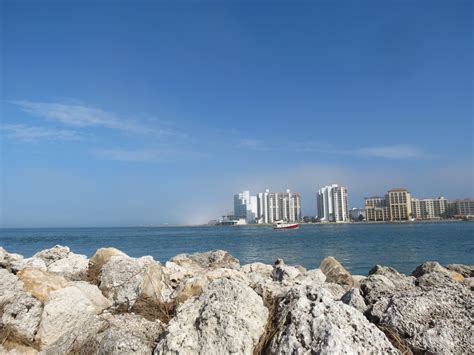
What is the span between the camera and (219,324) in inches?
164

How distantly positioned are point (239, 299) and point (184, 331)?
69 cm

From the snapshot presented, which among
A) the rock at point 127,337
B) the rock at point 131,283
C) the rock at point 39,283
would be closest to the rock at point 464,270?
the rock at point 131,283

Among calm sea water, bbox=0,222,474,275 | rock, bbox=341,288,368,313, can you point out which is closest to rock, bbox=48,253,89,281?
rock, bbox=341,288,368,313

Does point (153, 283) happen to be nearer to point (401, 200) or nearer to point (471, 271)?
point (471, 271)

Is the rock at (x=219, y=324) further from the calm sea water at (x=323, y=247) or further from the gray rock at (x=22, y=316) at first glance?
the calm sea water at (x=323, y=247)

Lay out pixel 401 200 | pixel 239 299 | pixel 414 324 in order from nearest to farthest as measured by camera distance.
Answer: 1. pixel 414 324
2. pixel 239 299
3. pixel 401 200

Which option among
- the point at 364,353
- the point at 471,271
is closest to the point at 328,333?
the point at 364,353

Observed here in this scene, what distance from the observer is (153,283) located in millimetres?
6316

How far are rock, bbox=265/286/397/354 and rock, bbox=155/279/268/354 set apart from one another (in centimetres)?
28

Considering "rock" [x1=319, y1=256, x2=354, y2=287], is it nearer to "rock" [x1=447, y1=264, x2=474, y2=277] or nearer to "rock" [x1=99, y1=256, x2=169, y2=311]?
"rock" [x1=447, y1=264, x2=474, y2=277]

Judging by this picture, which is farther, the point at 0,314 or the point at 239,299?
the point at 0,314

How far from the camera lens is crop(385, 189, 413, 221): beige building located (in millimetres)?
192375

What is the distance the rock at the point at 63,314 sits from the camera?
543 cm

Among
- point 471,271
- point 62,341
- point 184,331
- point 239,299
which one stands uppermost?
point 239,299
